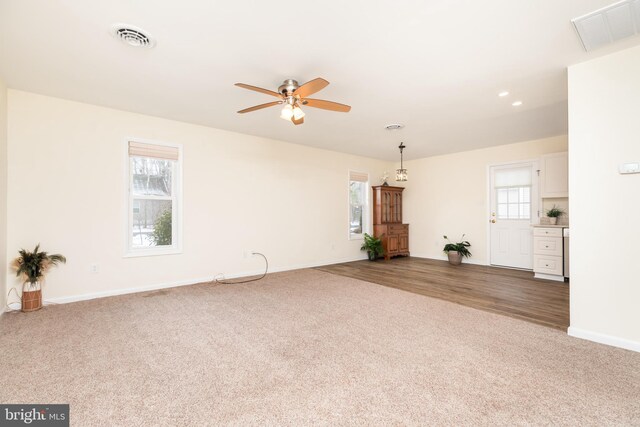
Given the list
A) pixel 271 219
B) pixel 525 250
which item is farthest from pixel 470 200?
pixel 271 219

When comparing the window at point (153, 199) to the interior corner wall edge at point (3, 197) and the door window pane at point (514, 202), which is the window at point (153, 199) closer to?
the interior corner wall edge at point (3, 197)

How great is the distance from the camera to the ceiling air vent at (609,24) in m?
1.96

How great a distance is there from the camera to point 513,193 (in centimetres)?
589

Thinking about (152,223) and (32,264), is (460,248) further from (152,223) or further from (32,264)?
(32,264)

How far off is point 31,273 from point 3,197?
2.91ft

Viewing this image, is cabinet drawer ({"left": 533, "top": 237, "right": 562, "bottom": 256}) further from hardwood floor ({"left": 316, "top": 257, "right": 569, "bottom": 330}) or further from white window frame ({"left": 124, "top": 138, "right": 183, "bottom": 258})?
white window frame ({"left": 124, "top": 138, "right": 183, "bottom": 258})

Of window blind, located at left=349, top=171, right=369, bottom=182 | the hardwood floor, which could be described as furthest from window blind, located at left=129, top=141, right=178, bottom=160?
window blind, located at left=349, top=171, right=369, bottom=182

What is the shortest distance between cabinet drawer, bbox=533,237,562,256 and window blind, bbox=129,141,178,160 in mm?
6201

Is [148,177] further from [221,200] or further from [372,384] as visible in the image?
[372,384]

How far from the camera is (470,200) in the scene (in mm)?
6434

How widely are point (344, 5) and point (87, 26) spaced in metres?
1.94

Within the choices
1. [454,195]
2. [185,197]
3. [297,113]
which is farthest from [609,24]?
[185,197]

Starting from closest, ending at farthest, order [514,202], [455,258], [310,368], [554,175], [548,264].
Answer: [310,368] → [548,264] → [554,175] → [514,202] → [455,258]

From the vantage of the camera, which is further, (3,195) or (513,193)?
(513,193)
